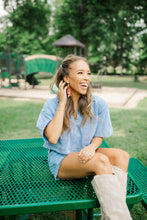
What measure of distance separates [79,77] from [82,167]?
80 centimetres

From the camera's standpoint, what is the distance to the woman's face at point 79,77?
1913 mm

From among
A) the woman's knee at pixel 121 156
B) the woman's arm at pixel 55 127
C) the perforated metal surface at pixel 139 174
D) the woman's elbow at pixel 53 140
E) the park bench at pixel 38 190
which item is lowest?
the perforated metal surface at pixel 139 174

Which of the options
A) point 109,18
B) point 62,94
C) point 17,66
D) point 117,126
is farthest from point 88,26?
point 62,94

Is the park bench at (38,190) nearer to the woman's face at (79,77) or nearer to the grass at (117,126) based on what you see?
the woman's face at (79,77)

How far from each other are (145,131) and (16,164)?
11.4 feet

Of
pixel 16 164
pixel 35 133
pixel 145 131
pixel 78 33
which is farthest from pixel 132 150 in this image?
pixel 78 33

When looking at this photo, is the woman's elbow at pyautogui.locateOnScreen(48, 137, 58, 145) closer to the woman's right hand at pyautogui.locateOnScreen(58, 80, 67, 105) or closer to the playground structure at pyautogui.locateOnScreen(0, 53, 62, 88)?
the woman's right hand at pyautogui.locateOnScreen(58, 80, 67, 105)

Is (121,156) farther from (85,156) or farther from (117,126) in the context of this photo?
(117,126)

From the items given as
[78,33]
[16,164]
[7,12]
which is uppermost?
[7,12]

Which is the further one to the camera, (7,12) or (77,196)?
(7,12)

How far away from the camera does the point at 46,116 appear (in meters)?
1.79

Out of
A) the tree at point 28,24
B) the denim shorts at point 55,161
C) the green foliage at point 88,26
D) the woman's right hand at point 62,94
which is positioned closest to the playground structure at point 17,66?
the green foliage at point 88,26

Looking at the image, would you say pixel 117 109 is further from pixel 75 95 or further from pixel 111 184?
pixel 111 184

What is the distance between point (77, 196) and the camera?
144 cm
